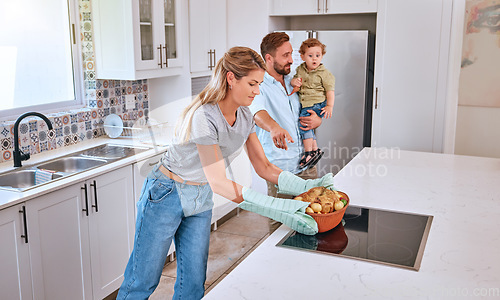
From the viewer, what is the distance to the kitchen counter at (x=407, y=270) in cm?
128

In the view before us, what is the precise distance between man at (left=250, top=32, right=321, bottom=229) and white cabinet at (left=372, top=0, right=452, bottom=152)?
3.41 ft

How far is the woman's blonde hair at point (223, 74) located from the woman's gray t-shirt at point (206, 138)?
0.07 feet

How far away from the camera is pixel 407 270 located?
1.41 meters

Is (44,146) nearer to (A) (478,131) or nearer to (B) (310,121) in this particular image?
(B) (310,121)

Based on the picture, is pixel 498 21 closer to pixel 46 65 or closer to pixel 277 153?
pixel 277 153

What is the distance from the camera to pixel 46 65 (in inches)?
123

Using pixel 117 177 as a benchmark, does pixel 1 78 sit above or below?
above

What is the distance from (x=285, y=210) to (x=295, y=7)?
2700 millimetres

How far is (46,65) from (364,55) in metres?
2.21

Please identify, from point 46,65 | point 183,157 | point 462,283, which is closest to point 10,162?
point 46,65

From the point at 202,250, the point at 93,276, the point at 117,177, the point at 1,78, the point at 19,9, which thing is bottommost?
the point at 93,276

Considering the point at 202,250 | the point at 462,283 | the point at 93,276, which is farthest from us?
the point at 93,276

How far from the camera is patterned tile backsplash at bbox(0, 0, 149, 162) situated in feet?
9.34

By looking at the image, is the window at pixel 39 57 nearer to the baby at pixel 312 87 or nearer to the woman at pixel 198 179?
the woman at pixel 198 179
